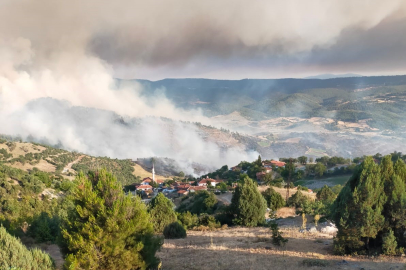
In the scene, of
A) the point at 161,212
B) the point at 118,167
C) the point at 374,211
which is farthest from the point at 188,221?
the point at 118,167

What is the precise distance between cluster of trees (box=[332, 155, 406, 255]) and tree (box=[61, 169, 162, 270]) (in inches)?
326

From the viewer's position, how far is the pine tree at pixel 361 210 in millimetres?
12484

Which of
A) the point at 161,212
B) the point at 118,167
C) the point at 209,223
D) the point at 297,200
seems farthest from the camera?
the point at 118,167

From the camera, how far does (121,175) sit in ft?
384

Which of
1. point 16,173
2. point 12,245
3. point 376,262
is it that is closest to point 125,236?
point 12,245

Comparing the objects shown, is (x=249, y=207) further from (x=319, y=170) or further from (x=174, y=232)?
(x=319, y=170)

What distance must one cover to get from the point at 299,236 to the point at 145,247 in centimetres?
1098

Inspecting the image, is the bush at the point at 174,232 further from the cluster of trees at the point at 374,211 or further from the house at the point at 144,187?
the house at the point at 144,187

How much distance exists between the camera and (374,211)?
41.1ft

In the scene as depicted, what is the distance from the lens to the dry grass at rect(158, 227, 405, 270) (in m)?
11.8

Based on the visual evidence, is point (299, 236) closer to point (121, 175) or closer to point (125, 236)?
point (125, 236)

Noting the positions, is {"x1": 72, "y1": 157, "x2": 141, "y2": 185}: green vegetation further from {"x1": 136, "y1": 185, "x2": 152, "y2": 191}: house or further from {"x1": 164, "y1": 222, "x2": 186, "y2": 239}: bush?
{"x1": 164, "y1": 222, "x2": 186, "y2": 239}: bush

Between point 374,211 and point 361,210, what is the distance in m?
0.54

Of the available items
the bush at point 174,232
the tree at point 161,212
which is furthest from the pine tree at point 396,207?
the tree at point 161,212
